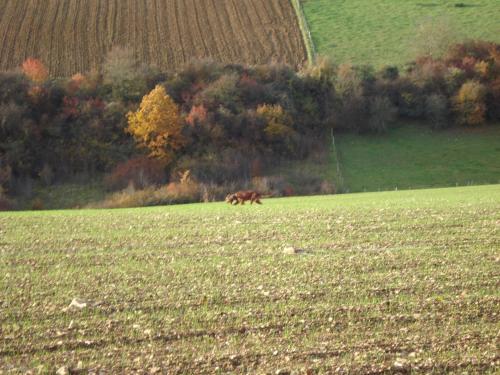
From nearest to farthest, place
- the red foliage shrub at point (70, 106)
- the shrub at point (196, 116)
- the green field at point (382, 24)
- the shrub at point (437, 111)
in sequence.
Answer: the shrub at point (196, 116) < the red foliage shrub at point (70, 106) < the shrub at point (437, 111) < the green field at point (382, 24)

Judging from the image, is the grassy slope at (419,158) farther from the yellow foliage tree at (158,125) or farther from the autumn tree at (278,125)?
the yellow foliage tree at (158,125)

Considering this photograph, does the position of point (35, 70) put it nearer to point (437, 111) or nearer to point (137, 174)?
point (137, 174)

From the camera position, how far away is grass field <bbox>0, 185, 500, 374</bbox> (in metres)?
9.57

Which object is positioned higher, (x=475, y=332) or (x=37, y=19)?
(x=37, y=19)

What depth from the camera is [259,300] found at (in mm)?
11766

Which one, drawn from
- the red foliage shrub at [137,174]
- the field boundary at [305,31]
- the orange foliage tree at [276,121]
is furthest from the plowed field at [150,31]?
the red foliage shrub at [137,174]

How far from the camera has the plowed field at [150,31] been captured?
65.0 meters

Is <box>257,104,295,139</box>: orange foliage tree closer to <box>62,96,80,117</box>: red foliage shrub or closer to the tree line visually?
the tree line

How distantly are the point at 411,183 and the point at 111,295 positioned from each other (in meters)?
40.0

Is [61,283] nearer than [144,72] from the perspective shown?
Yes

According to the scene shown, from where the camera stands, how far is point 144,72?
6034 centimetres

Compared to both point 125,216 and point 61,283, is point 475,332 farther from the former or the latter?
point 125,216

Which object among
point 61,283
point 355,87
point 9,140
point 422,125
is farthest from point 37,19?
point 61,283

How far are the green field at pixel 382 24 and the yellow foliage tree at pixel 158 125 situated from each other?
19.8 metres
